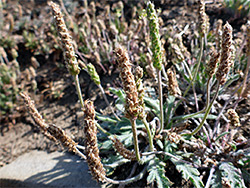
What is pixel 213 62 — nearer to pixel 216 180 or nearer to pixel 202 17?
pixel 202 17

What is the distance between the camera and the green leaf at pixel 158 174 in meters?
2.17

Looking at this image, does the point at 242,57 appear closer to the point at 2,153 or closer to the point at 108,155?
the point at 108,155

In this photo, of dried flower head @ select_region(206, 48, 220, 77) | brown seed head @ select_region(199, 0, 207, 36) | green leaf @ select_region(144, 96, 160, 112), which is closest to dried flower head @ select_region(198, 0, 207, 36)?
brown seed head @ select_region(199, 0, 207, 36)

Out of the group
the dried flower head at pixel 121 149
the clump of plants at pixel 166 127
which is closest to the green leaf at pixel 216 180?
the clump of plants at pixel 166 127

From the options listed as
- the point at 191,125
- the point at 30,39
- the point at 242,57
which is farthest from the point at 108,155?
the point at 30,39

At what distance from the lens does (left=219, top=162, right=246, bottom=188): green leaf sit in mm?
2143

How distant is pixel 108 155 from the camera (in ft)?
8.96

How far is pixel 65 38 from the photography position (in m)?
1.69

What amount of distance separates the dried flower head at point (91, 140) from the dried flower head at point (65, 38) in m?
0.48

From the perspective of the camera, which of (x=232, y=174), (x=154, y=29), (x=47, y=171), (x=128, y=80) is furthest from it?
(x=47, y=171)

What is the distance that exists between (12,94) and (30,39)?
1.32m

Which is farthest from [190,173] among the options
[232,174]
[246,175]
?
[246,175]

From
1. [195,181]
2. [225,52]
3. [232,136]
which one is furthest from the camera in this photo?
[232,136]

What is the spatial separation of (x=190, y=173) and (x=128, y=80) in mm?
1362
